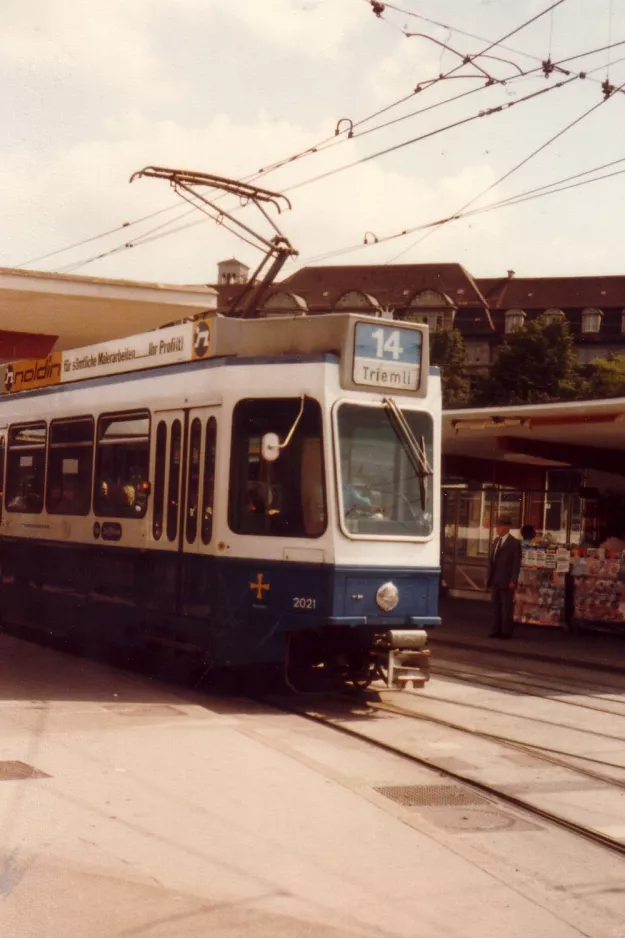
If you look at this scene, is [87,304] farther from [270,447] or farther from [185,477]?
[270,447]

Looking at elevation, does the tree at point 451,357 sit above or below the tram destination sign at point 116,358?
above

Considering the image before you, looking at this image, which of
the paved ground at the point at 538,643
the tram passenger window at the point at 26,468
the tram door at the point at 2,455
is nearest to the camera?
the tram passenger window at the point at 26,468

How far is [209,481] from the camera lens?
11.7 metres

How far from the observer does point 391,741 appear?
1028 centimetres

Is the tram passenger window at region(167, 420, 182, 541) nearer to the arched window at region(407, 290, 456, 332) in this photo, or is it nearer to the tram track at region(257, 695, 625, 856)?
the tram track at region(257, 695, 625, 856)

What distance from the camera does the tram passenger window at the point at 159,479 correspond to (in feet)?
40.7

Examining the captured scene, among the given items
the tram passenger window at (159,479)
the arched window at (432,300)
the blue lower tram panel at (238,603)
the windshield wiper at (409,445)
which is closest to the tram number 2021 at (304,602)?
the blue lower tram panel at (238,603)

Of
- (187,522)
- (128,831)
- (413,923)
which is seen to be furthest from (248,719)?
(413,923)

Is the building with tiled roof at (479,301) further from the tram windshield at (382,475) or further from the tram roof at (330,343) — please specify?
the tram windshield at (382,475)

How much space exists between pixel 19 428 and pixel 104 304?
1.91 m

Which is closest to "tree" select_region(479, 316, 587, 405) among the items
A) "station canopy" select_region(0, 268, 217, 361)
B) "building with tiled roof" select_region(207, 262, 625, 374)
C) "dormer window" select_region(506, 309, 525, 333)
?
"building with tiled roof" select_region(207, 262, 625, 374)

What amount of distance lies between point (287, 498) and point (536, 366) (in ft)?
198

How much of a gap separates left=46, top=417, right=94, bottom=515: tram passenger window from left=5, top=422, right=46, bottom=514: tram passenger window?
280 millimetres

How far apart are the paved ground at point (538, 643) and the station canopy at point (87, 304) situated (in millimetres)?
5668
